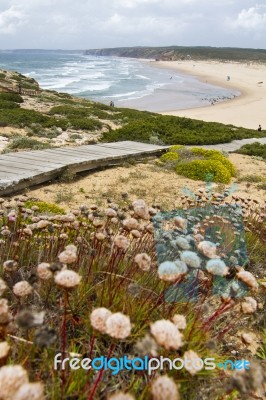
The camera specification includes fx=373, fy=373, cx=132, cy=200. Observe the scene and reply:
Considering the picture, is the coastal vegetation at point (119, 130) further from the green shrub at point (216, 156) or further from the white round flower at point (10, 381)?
the white round flower at point (10, 381)

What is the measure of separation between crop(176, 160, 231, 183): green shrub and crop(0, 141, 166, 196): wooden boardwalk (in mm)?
1566

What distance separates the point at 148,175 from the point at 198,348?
8054 millimetres

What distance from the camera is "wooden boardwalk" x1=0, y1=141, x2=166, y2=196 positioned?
285 inches

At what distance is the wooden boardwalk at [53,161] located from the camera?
724 centimetres

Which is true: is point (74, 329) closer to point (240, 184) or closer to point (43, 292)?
point (43, 292)

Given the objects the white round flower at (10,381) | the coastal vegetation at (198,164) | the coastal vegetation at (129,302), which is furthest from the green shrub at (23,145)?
the white round flower at (10,381)

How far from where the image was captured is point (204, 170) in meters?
10.5

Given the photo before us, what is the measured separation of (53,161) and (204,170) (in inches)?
166

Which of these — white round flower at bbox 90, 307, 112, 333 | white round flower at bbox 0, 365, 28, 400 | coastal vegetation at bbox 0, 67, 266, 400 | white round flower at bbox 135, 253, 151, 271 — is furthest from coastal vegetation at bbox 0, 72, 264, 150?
white round flower at bbox 0, 365, 28, 400

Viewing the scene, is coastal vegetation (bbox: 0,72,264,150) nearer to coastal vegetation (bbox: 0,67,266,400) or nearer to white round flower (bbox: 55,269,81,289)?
coastal vegetation (bbox: 0,67,266,400)

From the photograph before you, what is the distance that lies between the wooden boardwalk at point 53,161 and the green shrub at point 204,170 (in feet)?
5.14

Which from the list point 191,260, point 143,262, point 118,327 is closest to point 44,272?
point 143,262

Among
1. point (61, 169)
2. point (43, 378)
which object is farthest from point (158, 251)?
point (61, 169)

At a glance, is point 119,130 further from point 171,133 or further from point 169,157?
point 169,157
